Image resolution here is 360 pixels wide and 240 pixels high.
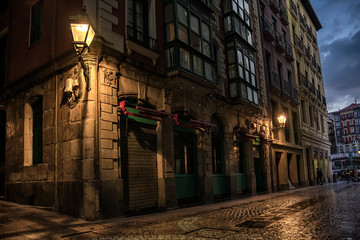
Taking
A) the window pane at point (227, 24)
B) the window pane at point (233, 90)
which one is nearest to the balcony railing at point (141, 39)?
the window pane at point (233, 90)

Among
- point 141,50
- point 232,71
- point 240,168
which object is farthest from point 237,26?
point 141,50

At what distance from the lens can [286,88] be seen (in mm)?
23234

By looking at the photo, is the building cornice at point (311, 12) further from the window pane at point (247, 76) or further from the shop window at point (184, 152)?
the shop window at point (184, 152)

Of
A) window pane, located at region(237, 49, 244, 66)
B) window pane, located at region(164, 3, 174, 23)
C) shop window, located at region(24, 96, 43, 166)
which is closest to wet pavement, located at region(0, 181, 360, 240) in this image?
shop window, located at region(24, 96, 43, 166)

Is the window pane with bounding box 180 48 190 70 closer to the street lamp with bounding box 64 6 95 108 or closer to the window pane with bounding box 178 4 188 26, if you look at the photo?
the window pane with bounding box 178 4 188 26

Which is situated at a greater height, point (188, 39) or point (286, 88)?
point (286, 88)

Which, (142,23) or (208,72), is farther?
(208,72)

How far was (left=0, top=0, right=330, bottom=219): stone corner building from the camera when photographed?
8.65 meters

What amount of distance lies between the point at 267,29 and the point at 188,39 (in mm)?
11711

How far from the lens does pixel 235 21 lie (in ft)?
53.9

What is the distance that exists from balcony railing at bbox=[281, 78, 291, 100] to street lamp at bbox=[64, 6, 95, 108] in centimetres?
1715

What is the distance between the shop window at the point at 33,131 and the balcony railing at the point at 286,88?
17.2 m

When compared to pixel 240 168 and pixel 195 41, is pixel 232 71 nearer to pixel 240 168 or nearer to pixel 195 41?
pixel 195 41

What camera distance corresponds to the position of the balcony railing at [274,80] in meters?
20.8
